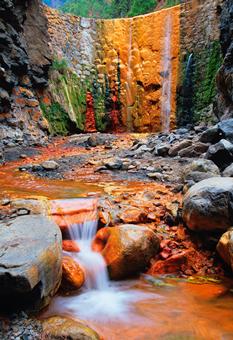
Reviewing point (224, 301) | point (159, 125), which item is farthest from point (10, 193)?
point (159, 125)

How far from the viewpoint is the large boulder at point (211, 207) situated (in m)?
3.14

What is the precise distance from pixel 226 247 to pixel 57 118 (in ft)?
32.2

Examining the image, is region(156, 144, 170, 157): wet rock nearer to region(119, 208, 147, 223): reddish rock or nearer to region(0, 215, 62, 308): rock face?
region(119, 208, 147, 223): reddish rock

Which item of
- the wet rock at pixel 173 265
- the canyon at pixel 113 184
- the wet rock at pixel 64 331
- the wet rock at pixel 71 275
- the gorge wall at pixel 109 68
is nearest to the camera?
the wet rock at pixel 64 331

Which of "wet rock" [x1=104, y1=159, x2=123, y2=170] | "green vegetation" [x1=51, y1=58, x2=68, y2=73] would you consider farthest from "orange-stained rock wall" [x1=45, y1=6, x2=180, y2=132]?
"wet rock" [x1=104, y1=159, x2=123, y2=170]

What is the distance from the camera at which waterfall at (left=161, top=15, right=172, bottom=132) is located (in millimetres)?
13016

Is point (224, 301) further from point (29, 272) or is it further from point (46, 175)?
point (46, 175)

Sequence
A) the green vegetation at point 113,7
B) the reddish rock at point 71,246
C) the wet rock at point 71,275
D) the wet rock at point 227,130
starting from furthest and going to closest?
the green vegetation at point 113,7
the wet rock at point 227,130
the reddish rock at point 71,246
the wet rock at point 71,275

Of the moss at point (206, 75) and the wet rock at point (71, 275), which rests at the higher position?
the moss at point (206, 75)

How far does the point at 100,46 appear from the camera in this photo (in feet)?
45.7

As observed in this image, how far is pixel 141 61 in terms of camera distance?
13758 mm

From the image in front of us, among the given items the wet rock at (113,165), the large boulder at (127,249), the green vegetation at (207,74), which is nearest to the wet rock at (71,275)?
the large boulder at (127,249)

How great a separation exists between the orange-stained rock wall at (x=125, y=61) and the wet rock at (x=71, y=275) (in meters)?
10.8

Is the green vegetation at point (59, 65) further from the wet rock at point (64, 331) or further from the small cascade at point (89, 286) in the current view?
the wet rock at point (64, 331)
